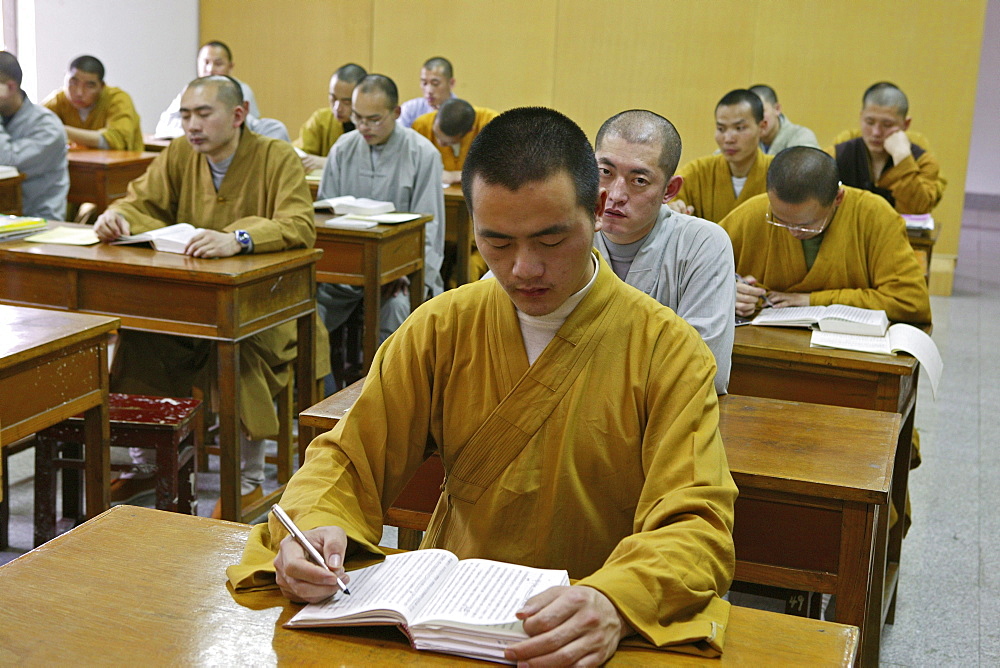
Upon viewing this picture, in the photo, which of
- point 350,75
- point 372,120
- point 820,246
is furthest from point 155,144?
point 820,246

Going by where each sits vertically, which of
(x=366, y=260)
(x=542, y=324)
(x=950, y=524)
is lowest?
(x=950, y=524)

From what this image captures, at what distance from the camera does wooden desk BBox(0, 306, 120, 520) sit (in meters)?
2.24

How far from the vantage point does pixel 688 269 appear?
8.07 ft

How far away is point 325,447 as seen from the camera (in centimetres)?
141

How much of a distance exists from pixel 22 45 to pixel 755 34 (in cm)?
A: 557

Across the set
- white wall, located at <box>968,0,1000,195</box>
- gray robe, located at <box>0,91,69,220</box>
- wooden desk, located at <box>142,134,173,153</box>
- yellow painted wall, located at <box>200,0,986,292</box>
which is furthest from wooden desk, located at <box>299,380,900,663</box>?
white wall, located at <box>968,0,1000,195</box>

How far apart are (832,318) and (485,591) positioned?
75.6 inches

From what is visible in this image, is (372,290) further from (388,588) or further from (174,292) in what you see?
(388,588)

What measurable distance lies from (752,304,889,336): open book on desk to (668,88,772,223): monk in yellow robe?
1195 mm

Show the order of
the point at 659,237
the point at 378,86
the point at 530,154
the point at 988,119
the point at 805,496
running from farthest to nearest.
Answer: the point at 988,119 < the point at 378,86 < the point at 659,237 < the point at 805,496 < the point at 530,154

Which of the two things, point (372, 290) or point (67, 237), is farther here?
point (372, 290)

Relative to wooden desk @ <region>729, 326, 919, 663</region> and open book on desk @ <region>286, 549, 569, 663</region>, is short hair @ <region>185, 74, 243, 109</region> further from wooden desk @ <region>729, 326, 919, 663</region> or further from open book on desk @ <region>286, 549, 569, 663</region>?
open book on desk @ <region>286, 549, 569, 663</region>

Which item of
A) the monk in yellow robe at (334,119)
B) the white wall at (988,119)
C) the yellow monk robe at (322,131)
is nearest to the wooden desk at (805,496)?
the monk in yellow robe at (334,119)

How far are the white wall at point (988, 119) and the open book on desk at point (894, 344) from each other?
9056mm
